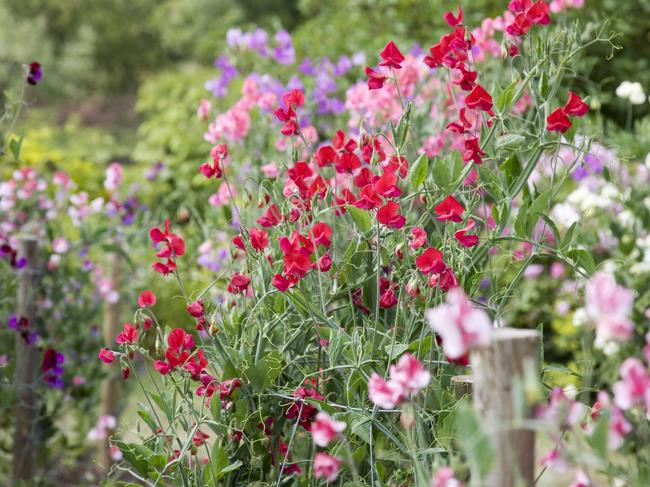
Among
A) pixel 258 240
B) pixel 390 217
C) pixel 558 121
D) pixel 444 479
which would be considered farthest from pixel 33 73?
pixel 444 479

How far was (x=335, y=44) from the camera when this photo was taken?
5285 mm

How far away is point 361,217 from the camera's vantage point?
1.55 metres

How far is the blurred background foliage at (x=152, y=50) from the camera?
5379 mm

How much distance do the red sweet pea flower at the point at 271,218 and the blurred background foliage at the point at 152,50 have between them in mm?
3507

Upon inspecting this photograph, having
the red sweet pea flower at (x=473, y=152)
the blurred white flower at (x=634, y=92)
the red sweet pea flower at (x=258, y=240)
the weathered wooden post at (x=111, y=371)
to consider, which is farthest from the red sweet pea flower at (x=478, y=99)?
the weathered wooden post at (x=111, y=371)

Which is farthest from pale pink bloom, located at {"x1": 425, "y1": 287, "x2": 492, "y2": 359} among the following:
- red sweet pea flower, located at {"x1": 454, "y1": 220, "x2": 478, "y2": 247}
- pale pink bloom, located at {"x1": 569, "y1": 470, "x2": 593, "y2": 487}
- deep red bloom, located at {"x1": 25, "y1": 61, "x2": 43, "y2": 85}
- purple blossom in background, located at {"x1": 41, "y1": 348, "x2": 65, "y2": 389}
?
purple blossom in background, located at {"x1": 41, "y1": 348, "x2": 65, "y2": 389}

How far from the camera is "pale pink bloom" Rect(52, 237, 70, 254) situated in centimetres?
306

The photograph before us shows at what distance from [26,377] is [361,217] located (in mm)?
1683

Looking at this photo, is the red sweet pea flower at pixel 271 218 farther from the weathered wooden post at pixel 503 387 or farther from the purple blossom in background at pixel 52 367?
the purple blossom in background at pixel 52 367

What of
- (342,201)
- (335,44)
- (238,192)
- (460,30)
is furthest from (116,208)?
(335,44)

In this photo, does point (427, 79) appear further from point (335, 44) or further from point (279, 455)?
point (335, 44)

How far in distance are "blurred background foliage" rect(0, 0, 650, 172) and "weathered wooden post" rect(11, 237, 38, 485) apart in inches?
105

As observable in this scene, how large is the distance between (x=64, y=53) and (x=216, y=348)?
1430 cm

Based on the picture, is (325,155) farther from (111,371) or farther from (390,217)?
(111,371)
